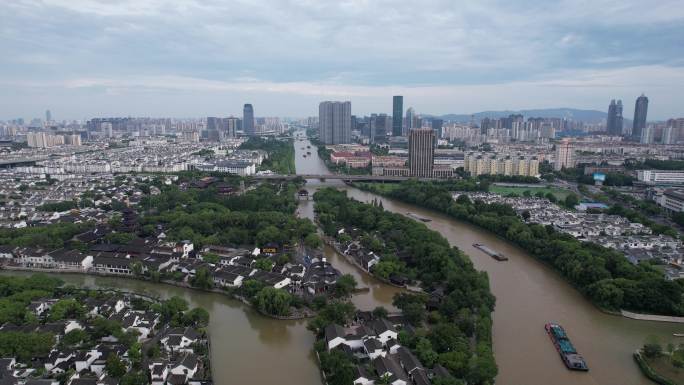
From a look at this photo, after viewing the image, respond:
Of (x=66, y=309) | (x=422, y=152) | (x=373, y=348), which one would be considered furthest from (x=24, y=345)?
(x=422, y=152)

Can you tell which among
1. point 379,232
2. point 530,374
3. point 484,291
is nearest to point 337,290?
point 484,291

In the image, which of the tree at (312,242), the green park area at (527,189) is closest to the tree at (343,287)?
the tree at (312,242)

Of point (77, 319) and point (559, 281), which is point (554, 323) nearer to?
point (559, 281)

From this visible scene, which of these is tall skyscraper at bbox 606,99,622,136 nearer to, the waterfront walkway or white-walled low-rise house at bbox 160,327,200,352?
the waterfront walkway

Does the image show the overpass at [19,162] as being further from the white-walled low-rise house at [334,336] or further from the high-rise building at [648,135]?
the high-rise building at [648,135]

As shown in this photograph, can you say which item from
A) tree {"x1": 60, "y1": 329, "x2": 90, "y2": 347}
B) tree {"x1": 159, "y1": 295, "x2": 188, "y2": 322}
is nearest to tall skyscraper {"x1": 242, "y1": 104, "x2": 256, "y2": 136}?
tree {"x1": 159, "y1": 295, "x2": 188, "y2": 322}
